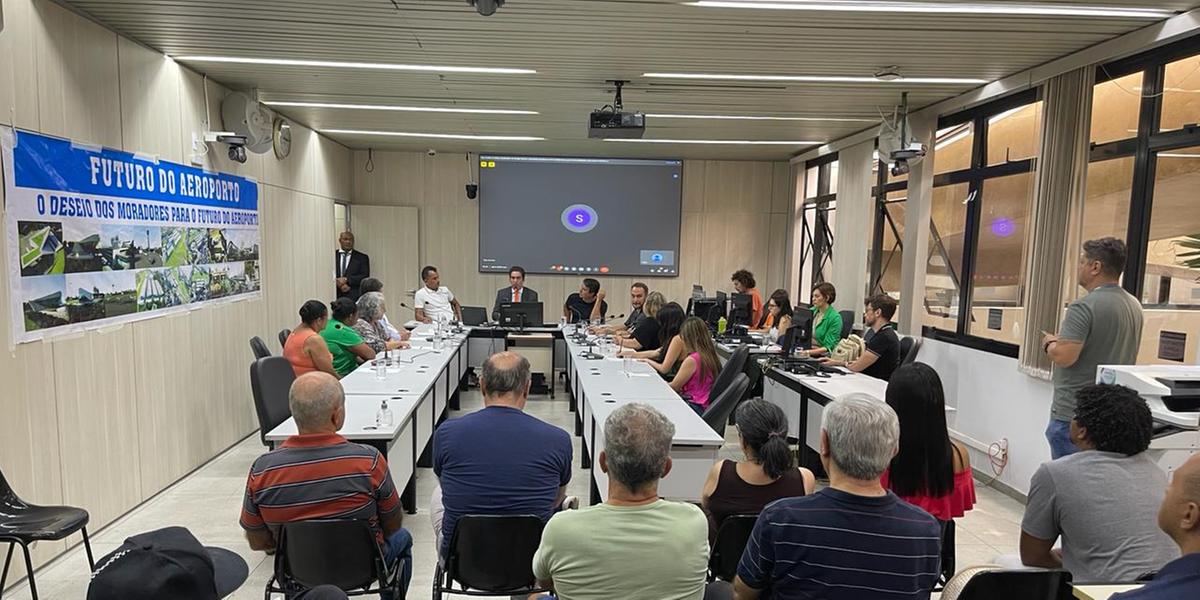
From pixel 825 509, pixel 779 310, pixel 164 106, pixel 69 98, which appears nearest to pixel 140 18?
pixel 69 98

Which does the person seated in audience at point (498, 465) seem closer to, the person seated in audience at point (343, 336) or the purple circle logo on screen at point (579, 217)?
the person seated in audience at point (343, 336)

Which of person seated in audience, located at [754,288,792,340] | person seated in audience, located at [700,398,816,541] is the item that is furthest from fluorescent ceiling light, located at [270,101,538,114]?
person seated in audience, located at [700,398,816,541]

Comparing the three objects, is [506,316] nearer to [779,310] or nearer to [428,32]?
[779,310]

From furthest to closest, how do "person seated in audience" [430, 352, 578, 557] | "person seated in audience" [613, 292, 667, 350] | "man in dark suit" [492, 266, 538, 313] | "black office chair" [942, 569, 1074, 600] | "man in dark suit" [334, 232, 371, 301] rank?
1. "man in dark suit" [334, 232, 371, 301]
2. "man in dark suit" [492, 266, 538, 313]
3. "person seated in audience" [613, 292, 667, 350]
4. "person seated in audience" [430, 352, 578, 557]
5. "black office chair" [942, 569, 1074, 600]

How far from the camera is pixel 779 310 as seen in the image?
22.8 feet

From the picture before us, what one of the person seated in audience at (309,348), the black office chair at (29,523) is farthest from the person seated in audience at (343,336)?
the black office chair at (29,523)

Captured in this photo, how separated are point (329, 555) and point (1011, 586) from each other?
2157mm

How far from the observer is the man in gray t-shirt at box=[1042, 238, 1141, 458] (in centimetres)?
333

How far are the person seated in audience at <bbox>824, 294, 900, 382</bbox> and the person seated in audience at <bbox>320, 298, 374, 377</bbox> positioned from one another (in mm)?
3954

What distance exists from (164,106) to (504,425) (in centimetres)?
395

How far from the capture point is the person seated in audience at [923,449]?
254 cm

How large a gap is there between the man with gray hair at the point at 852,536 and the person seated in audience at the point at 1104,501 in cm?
60

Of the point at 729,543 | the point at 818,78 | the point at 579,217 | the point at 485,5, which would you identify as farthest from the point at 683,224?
the point at 729,543

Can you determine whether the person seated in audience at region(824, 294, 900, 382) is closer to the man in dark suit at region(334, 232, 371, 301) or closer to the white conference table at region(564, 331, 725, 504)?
the white conference table at region(564, 331, 725, 504)
